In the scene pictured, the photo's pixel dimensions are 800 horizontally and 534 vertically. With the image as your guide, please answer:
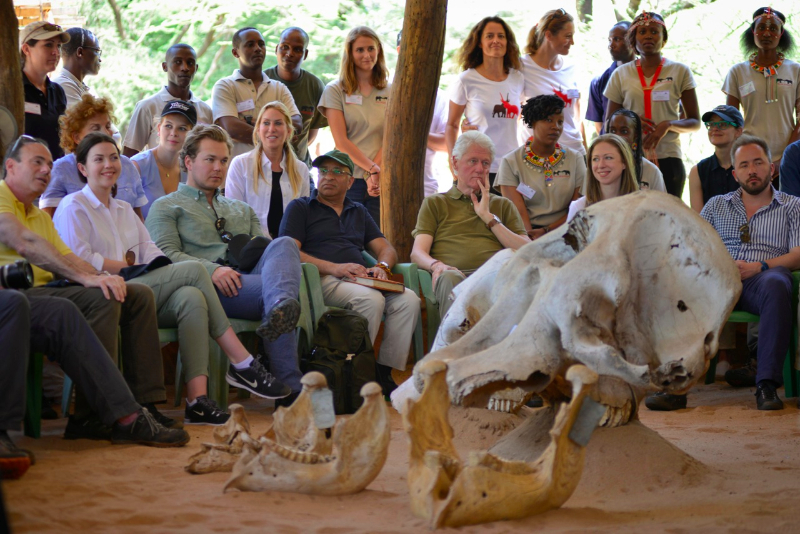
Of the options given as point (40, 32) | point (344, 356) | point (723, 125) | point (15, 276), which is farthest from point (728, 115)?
point (15, 276)

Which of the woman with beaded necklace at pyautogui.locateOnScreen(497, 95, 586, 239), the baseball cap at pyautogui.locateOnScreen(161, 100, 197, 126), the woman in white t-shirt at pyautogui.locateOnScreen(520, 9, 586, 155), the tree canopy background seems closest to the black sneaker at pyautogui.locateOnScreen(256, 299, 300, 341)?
the baseball cap at pyautogui.locateOnScreen(161, 100, 197, 126)

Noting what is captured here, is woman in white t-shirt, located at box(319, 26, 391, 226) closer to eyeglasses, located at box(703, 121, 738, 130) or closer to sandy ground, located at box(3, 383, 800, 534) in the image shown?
eyeglasses, located at box(703, 121, 738, 130)

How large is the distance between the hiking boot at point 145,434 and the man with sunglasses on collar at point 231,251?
0.89 metres

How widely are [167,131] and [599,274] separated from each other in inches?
167

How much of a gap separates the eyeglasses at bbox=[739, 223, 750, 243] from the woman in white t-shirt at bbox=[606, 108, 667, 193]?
774mm

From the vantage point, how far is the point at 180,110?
652 centimetres

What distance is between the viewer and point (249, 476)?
3.21 metres

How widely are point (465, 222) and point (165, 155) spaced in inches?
88.2

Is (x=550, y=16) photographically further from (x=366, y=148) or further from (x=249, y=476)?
(x=249, y=476)

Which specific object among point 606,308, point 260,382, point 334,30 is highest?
point 334,30

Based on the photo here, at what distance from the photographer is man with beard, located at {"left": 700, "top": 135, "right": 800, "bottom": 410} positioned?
5638 mm

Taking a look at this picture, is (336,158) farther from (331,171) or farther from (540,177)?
(540,177)

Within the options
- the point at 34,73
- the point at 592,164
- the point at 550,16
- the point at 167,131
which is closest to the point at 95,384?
the point at 167,131

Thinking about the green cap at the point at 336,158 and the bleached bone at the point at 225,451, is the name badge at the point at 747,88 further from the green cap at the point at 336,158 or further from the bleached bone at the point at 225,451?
the bleached bone at the point at 225,451
